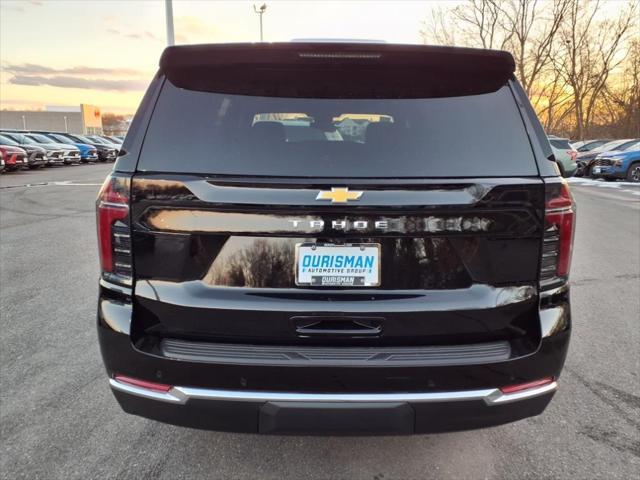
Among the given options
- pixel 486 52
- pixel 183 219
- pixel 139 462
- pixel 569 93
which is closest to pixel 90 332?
pixel 139 462

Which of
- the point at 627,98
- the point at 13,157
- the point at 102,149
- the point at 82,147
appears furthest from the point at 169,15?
the point at 627,98

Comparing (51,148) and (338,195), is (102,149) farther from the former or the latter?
(338,195)

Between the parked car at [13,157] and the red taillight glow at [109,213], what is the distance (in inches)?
824

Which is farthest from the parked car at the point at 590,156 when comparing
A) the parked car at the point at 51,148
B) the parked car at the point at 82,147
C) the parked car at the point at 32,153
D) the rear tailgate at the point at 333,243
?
the parked car at the point at 82,147

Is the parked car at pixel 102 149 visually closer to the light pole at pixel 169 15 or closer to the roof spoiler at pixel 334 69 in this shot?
the light pole at pixel 169 15

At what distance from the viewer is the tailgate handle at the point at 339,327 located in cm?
186

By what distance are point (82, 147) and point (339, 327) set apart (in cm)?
3184

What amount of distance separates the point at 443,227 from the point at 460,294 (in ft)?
0.94

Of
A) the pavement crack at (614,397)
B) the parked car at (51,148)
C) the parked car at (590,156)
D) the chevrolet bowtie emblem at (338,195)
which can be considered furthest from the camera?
the parked car at (51,148)

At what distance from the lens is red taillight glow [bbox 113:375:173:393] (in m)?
1.91

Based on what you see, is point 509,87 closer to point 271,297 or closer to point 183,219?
point 271,297

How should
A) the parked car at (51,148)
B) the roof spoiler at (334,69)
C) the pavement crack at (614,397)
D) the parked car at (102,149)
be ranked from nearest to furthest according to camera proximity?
the roof spoiler at (334,69), the pavement crack at (614,397), the parked car at (51,148), the parked car at (102,149)

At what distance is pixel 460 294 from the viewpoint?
6.16ft

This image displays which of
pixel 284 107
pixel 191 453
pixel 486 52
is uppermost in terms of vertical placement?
pixel 486 52
